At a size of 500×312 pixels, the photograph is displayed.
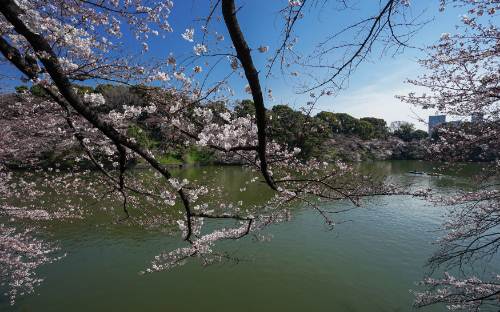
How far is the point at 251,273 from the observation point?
10.4 m

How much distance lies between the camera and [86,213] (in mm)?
16391

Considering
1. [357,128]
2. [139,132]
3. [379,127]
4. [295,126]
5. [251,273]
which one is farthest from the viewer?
[379,127]

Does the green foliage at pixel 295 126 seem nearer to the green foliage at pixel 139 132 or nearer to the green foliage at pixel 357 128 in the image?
the green foliage at pixel 139 132

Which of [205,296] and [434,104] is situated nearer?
Answer: [434,104]

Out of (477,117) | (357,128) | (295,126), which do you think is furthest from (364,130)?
(295,126)

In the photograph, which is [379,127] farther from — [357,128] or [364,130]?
[357,128]

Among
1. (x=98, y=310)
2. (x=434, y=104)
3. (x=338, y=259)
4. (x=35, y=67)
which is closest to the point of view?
(x=35, y=67)

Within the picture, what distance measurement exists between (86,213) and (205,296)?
10459mm

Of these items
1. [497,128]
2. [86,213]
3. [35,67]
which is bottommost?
[86,213]

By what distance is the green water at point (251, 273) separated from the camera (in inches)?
343

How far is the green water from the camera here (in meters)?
8.70

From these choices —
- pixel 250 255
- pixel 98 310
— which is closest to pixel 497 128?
pixel 250 255

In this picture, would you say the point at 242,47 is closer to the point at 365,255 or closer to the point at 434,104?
the point at 434,104

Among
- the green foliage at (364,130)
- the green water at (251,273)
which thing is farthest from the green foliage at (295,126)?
the green foliage at (364,130)
